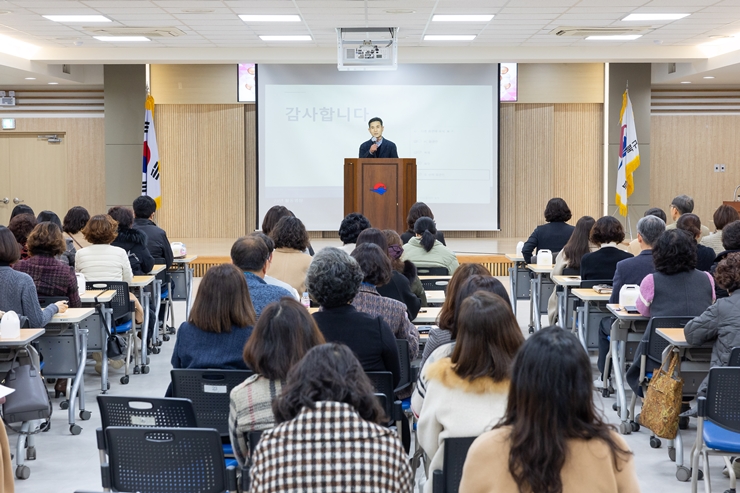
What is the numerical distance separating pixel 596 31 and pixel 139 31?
Answer: 5661mm

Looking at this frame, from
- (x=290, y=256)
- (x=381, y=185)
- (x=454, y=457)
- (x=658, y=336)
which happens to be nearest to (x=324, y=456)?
(x=454, y=457)

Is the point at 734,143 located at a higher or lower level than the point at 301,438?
higher

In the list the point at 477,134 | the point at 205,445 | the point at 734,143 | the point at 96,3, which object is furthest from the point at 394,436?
the point at 734,143

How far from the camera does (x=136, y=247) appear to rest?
681cm

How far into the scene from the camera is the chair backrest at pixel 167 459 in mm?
2498

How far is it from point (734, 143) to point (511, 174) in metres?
3.83

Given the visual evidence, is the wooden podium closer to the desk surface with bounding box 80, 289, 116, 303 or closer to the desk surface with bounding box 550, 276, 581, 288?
the desk surface with bounding box 550, 276, 581, 288

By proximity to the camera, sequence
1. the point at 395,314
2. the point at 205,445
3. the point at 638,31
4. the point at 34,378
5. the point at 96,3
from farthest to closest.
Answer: the point at 638,31, the point at 96,3, the point at 34,378, the point at 395,314, the point at 205,445

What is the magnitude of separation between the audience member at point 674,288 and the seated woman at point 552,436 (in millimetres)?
3004

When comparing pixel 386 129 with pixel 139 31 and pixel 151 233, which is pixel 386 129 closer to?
pixel 139 31

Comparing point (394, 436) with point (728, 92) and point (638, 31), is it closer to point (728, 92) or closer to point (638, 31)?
point (638, 31)

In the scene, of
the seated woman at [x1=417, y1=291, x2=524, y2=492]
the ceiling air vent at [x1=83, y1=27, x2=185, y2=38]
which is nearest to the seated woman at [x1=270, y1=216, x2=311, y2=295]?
the seated woman at [x1=417, y1=291, x2=524, y2=492]

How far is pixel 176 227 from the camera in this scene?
13.8 meters

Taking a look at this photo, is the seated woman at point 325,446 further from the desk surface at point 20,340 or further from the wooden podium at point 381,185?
the wooden podium at point 381,185
